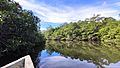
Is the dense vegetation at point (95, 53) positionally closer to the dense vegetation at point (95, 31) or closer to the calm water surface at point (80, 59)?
the calm water surface at point (80, 59)

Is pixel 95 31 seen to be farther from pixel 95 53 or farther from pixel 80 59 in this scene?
pixel 80 59

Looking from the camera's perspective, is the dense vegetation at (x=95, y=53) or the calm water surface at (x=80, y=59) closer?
the calm water surface at (x=80, y=59)

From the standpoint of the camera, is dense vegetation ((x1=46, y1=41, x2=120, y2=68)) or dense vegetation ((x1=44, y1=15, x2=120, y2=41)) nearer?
dense vegetation ((x1=46, y1=41, x2=120, y2=68))

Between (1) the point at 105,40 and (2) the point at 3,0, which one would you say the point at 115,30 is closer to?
(1) the point at 105,40

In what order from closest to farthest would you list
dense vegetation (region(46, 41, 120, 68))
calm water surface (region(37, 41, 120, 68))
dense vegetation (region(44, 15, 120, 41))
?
calm water surface (region(37, 41, 120, 68)) → dense vegetation (region(46, 41, 120, 68)) → dense vegetation (region(44, 15, 120, 41))

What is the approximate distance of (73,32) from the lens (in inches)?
2781

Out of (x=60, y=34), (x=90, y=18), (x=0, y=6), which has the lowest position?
(x=60, y=34)

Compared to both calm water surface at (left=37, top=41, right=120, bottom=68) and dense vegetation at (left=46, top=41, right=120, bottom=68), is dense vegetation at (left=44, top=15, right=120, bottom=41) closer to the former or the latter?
dense vegetation at (left=46, top=41, right=120, bottom=68)

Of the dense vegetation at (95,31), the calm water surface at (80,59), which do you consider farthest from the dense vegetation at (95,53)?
the dense vegetation at (95,31)

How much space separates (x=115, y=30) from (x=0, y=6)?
37153 millimetres

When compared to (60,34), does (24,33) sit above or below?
above

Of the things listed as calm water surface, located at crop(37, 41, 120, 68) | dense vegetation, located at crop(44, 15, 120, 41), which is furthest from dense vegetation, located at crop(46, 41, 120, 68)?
dense vegetation, located at crop(44, 15, 120, 41)

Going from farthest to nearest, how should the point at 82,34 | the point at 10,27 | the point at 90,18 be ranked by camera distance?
the point at 90,18, the point at 82,34, the point at 10,27

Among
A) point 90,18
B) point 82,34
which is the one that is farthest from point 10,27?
point 90,18
